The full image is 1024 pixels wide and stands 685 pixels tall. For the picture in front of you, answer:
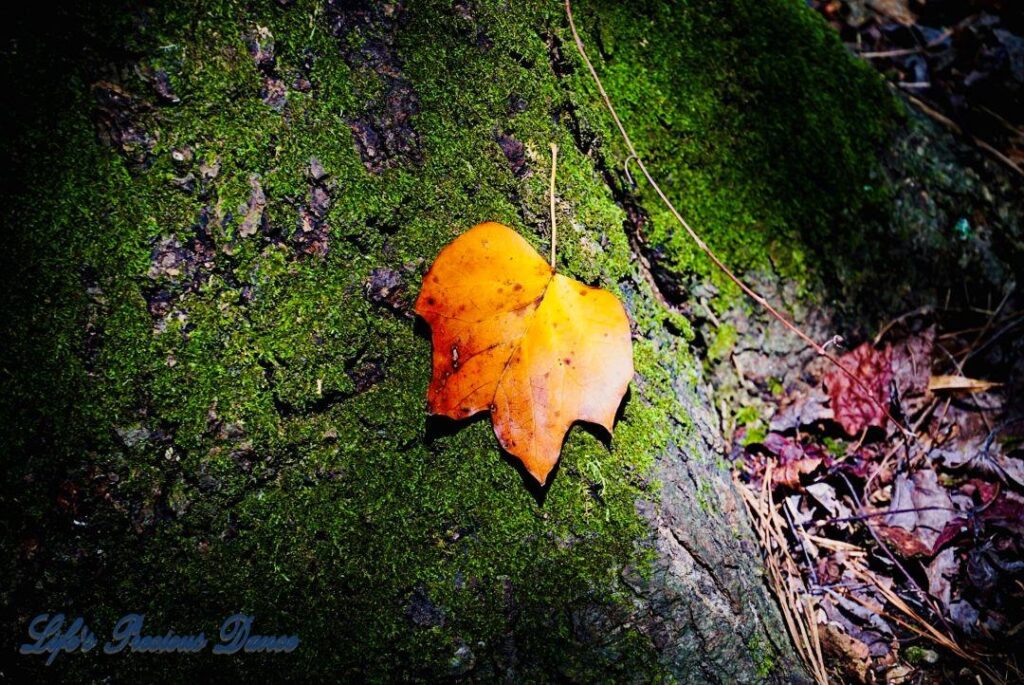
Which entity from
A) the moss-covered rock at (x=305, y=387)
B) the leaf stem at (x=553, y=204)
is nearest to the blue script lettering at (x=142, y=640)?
the moss-covered rock at (x=305, y=387)

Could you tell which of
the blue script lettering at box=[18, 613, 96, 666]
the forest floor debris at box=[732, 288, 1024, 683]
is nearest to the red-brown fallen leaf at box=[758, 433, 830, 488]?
the forest floor debris at box=[732, 288, 1024, 683]

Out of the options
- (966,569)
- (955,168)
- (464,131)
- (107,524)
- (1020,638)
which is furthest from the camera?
(955,168)

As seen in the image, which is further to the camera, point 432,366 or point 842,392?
point 842,392

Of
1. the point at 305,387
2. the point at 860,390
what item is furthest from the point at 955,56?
the point at 305,387

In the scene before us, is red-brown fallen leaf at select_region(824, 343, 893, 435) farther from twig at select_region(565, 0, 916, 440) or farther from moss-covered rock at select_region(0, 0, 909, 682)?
moss-covered rock at select_region(0, 0, 909, 682)

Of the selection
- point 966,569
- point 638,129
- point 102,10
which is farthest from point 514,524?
point 966,569

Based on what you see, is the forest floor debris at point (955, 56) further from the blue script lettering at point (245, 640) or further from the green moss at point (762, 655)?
the blue script lettering at point (245, 640)

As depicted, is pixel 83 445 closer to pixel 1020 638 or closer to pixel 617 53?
pixel 617 53

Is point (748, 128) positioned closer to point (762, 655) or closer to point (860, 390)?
point (860, 390)
